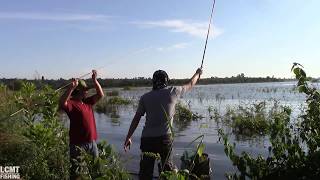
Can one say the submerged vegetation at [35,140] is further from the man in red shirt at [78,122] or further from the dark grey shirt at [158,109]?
the dark grey shirt at [158,109]

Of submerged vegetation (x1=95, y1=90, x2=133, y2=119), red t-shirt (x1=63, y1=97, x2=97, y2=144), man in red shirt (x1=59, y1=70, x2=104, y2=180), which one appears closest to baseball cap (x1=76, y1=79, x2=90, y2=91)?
man in red shirt (x1=59, y1=70, x2=104, y2=180)

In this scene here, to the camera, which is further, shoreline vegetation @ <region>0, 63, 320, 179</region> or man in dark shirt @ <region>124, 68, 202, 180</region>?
man in dark shirt @ <region>124, 68, 202, 180</region>

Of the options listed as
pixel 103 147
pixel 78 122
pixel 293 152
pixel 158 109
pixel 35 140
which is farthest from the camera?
pixel 35 140

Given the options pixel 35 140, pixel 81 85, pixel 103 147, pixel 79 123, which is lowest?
pixel 35 140

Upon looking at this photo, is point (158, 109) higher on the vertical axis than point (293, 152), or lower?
higher

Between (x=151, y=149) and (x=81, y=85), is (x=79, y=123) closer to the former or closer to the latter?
(x=81, y=85)

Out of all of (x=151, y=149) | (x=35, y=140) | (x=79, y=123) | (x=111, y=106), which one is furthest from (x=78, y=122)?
(x=111, y=106)

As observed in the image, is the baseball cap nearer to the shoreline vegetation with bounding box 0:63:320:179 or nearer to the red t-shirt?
the red t-shirt

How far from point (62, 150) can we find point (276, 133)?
4.19 m

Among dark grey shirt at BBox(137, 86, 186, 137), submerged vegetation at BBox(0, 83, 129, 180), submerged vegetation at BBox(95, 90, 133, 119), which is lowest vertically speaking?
submerged vegetation at BBox(95, 90, 133, 119)

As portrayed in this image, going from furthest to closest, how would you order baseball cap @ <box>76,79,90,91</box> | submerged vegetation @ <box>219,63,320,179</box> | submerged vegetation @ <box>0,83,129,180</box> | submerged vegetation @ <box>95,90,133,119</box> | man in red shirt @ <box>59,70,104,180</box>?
1. submerged vegetation @ <box>95,90,133,119</box>
2. submerged vegetation @ <box>0,83,129,180</box>
3. baseball cap @ <box>76,79,90,91</box>
4. man in red shirt @ <box>59,70,104,180</box>
5. submerged vegetation @ <box>219,63,320,179</box>

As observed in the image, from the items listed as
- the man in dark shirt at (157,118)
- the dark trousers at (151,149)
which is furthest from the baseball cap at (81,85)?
the dark trousers at (151,149)

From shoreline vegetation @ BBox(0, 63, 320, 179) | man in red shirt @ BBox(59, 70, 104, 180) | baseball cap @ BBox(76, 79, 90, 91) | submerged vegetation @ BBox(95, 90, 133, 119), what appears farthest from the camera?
submerged vegetation @ BBox(95, 90, 133, 119)

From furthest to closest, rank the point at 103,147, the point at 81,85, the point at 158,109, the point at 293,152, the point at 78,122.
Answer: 1. the point at 81,85
2. the point at 78,122
3. the point at 293,152
4. the point at 158,109
5. the point at 103,147
